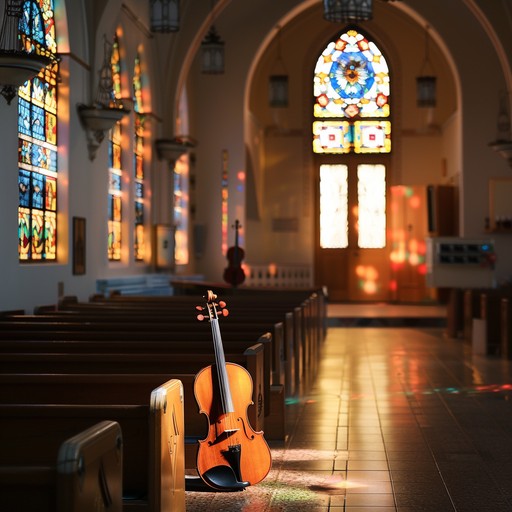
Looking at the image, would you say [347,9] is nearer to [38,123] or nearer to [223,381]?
[38,123]

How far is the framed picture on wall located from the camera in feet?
39.9

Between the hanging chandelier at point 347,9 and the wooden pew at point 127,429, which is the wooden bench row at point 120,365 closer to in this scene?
the wooden pew at point 127,429

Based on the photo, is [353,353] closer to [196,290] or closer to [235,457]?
[196,290]

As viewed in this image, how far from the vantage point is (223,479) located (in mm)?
4980

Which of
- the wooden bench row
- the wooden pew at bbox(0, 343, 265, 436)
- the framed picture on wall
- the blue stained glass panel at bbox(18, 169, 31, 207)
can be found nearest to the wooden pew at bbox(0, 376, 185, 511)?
the wooden bench row

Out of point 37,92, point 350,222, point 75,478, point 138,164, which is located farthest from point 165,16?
point 350,222

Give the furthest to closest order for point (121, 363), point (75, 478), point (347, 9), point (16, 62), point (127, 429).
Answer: point (347, 9)
point (16, 62)
point (121, 363)
point (127, 429)
point (75, 478)

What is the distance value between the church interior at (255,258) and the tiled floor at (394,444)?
0.03 metres

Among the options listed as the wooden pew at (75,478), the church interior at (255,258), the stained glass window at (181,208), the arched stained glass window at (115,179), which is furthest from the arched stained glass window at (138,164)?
the wooden pew at (75,478)

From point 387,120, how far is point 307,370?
498 inches

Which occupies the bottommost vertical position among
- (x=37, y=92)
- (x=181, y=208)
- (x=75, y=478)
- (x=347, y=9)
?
(x=75, y=478)

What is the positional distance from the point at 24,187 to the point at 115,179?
4.01m

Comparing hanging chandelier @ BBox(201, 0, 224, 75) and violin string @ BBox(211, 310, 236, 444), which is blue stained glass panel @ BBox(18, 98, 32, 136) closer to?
hanging chandelier @ BBox(201, 0, 224, 75)

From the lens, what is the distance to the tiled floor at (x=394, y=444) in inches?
196
